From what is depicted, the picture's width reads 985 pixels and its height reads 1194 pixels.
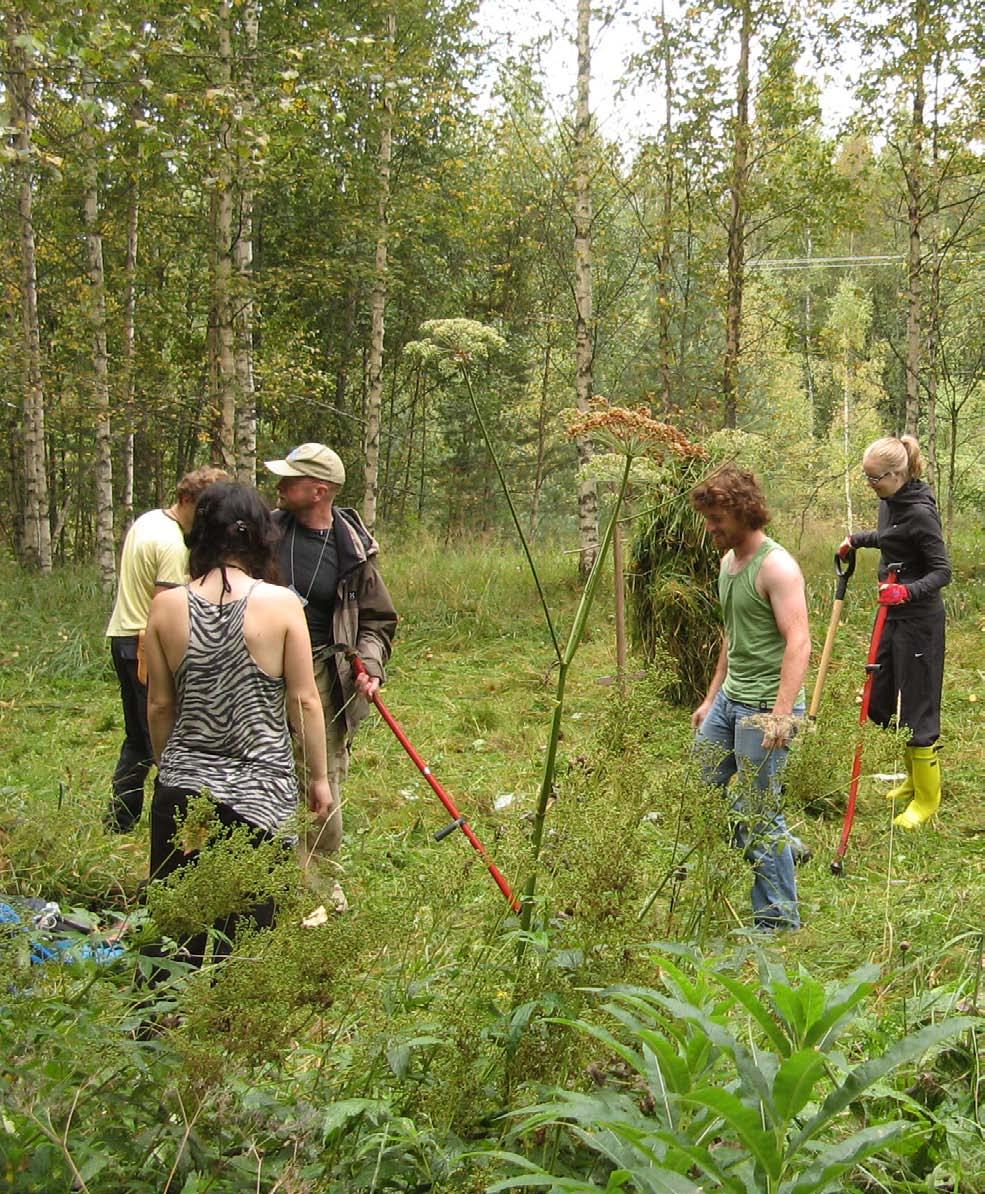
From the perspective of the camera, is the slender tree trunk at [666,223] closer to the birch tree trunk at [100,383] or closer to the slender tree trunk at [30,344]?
the birch tree trunk at [100,383]

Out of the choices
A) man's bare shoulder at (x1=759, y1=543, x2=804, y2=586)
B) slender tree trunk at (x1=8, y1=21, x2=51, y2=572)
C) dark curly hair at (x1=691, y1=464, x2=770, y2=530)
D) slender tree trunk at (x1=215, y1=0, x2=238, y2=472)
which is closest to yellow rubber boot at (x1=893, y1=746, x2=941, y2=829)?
man's bare shoulder at (x1=759, y1=543, x2=804, y2=586)

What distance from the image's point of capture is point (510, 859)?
1896mm

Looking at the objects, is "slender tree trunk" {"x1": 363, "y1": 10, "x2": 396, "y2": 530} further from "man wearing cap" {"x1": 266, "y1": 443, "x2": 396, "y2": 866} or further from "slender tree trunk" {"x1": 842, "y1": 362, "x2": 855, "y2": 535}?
"man wearing cap" {"x1": 266, "y1": 443, "x2": 396, "y2": 866}

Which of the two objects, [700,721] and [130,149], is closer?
[700,721]

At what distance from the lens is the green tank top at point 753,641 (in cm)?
407

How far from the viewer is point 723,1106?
3.94 feet

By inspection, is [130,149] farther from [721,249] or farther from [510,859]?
[510,859]

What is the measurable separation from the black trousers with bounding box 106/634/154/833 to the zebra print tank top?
8.30 feet

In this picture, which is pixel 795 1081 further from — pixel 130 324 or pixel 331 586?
pixel 130 324

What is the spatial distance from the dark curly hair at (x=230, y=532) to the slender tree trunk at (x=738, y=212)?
1004 cm

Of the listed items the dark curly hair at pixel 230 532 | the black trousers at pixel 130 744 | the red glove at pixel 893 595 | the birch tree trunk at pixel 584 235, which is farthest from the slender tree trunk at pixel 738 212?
the dark curly hair at pixel 230 532

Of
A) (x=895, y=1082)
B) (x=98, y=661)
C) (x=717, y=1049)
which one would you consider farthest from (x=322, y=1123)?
(x=98, y=661)

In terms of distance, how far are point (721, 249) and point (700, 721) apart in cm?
996

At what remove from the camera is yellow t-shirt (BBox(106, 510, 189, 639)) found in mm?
5090
